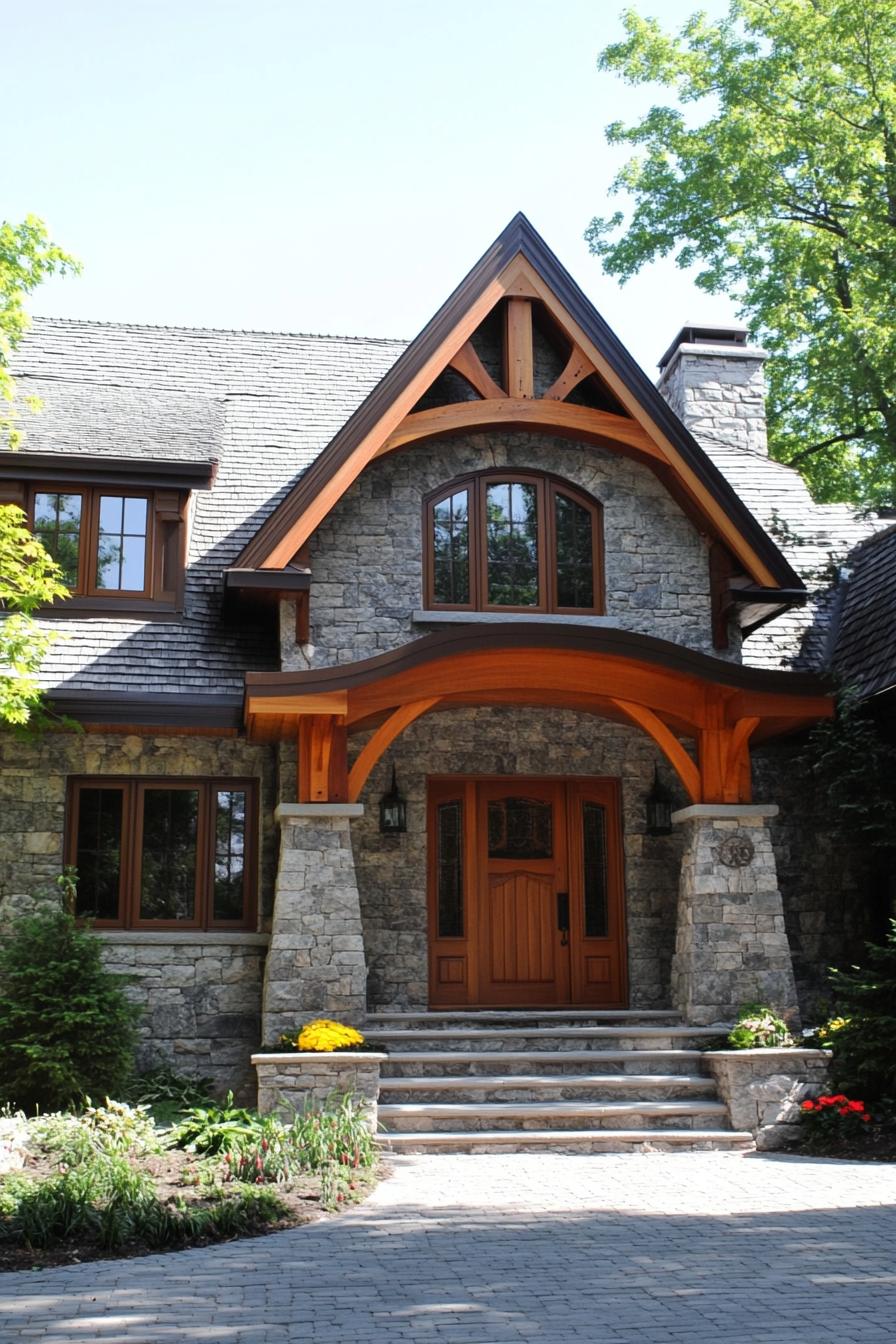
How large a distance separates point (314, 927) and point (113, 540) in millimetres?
4499

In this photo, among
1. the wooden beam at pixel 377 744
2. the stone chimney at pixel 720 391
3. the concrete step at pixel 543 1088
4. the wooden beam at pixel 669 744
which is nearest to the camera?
the concrete step at pixel 543 1088

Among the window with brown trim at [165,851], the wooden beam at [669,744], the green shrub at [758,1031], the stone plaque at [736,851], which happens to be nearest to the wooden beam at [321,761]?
the window with brown trim at [165,851]

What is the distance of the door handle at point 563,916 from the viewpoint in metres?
13.2

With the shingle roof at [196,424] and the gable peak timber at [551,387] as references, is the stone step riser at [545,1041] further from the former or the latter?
the gable peak timber at [551,387]

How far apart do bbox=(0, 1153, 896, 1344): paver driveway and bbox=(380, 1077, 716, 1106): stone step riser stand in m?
1.76

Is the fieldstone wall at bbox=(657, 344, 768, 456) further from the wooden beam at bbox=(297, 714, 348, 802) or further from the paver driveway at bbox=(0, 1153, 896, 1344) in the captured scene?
the paver driveway at bbox=(0, 1153, 896, 1344)

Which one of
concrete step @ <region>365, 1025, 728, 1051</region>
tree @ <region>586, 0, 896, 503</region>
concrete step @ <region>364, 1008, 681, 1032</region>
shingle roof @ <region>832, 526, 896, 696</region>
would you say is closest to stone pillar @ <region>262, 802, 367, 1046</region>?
concrete step @ <region>365, 1025, 728, 1051</region>

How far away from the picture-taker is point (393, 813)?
12680 mm

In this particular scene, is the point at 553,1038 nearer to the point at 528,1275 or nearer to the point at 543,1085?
the point at 543,1085

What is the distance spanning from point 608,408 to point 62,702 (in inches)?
234

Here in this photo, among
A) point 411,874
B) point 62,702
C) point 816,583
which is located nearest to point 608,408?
point 816,583

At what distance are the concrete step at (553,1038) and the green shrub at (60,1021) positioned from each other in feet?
6.79

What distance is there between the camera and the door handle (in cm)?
1316

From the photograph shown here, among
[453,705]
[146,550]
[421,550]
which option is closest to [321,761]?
[453,705]
